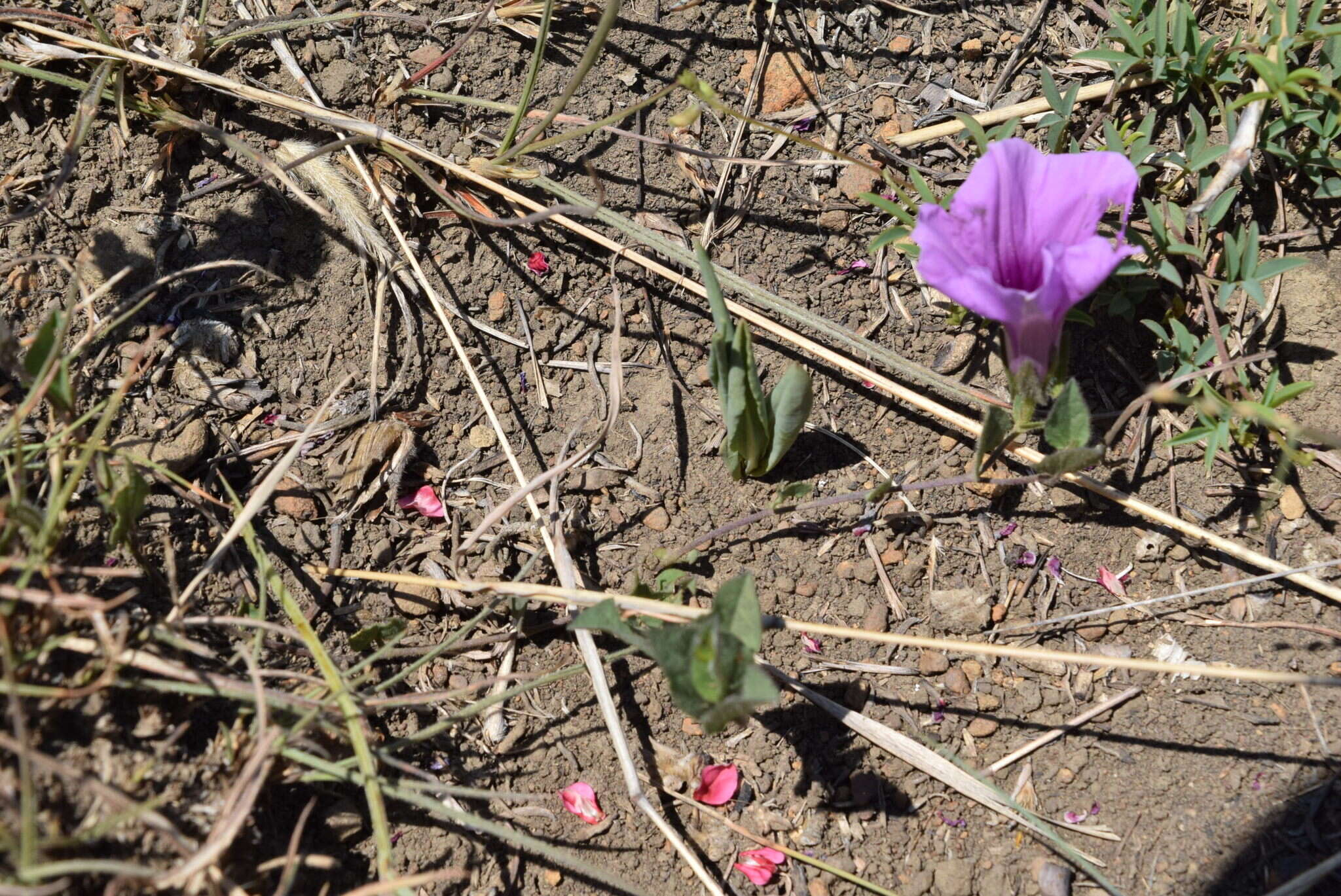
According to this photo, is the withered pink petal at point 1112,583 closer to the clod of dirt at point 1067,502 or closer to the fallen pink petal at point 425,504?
the clod of dirt at point 1067,502

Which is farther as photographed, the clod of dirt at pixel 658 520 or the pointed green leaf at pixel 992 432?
the clod of dirt at pixel 658 520

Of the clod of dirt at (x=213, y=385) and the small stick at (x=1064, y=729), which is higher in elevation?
the clod of dirt at (x=213, y=385)

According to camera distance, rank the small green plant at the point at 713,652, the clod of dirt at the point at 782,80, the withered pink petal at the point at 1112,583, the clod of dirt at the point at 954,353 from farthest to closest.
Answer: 1. the clod of dirt at the point at 782,80
2. the clod of dirt at the point at 954,353
3. the withered pink petal at the point at 1112,583
4. the small green plant at the point at 713,652

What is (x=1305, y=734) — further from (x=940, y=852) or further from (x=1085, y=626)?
(x=940, y=852)

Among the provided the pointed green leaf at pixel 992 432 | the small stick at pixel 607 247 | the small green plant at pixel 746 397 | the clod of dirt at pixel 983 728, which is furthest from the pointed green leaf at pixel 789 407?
the clod of dirt at pixel 983 728

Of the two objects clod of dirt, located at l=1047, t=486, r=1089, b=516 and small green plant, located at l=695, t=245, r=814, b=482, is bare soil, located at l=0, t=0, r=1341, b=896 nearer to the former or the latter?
clod of dirt, located at l=1047, t=486, r=1089, b=516

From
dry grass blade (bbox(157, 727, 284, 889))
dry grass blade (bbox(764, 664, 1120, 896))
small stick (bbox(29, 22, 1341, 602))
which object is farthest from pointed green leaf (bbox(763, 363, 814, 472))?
dry grass blade (bbox(157, 727, 284, 889))

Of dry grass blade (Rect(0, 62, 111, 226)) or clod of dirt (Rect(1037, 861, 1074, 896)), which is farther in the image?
dry grass blade (Rect(0, 62, 111, 226))

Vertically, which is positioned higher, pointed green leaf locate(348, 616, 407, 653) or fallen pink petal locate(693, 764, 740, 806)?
pointed green leaf locate(348, 616, 407, 653)
